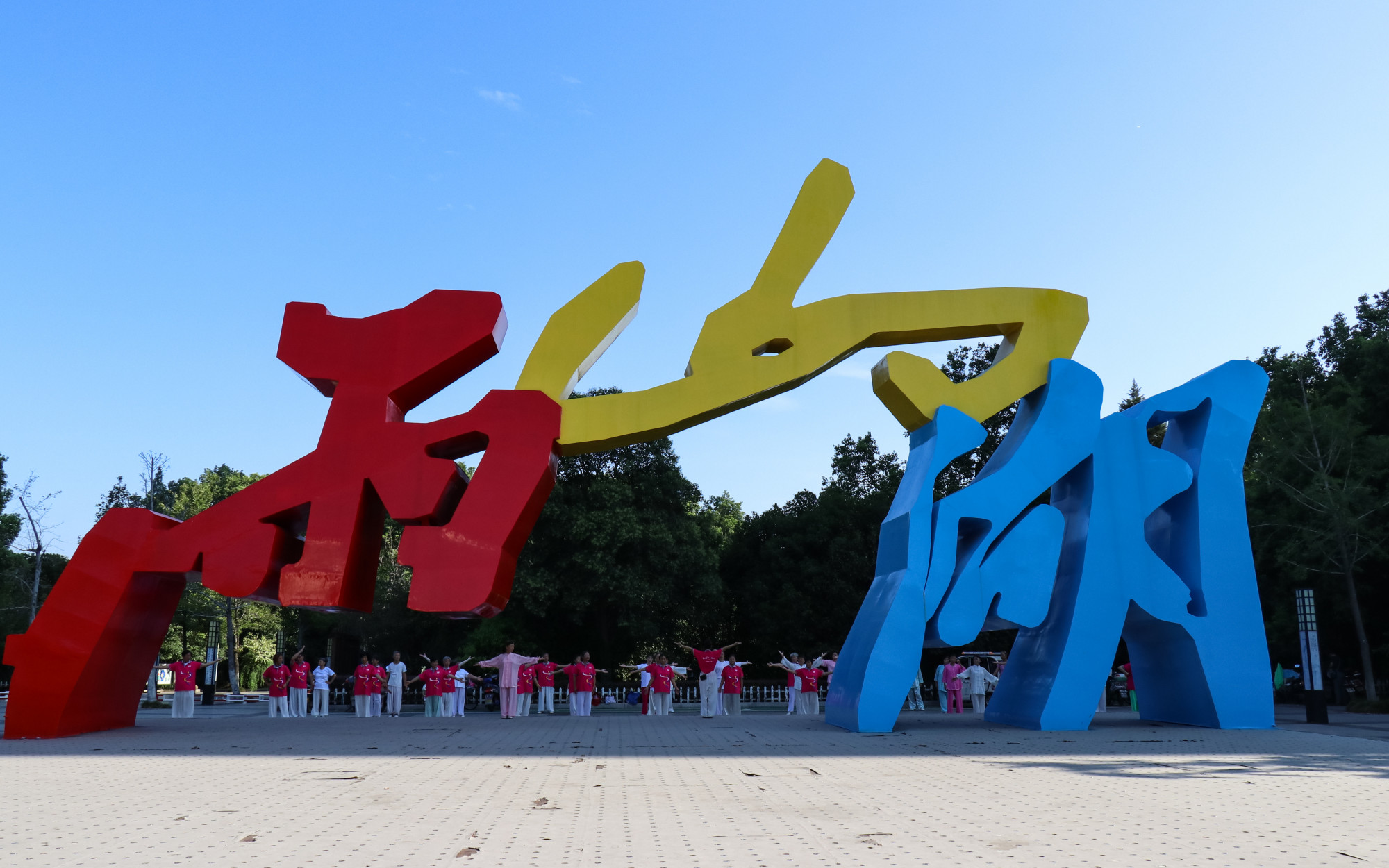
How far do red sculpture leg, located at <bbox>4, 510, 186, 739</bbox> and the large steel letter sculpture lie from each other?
0.03m

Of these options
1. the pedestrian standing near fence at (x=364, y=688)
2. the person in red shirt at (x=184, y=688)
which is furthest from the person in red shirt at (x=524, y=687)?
the person in red shirt at (x=184, y=688)

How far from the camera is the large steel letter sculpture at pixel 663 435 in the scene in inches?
493

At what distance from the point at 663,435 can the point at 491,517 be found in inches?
101

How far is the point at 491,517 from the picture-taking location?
12523mm

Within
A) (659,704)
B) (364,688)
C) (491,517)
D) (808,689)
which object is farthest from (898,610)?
(364,688)

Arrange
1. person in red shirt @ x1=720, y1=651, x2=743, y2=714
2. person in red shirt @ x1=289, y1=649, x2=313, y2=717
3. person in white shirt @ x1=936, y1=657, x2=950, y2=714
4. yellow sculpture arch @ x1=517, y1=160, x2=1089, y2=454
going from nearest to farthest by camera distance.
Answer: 1. yellow sculpture arch @ x1=517, y1=160, x2=1089, y2=454
2. person in red shirt @ x1=720, y1=651, x2=743, y2=714
3. person in red shirt @ x1=289, y1=649, x2=313, y2=717
4. person in white shirt @ x1=936, y1=657, x2=950, y2=714

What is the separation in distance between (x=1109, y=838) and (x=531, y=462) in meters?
8.80

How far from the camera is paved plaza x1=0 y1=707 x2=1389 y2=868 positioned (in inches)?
200

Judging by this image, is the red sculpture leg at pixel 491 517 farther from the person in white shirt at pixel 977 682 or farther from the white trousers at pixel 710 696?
the person in white shirt at pixel 977 682

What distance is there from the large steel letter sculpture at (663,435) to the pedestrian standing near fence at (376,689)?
6.32 metres

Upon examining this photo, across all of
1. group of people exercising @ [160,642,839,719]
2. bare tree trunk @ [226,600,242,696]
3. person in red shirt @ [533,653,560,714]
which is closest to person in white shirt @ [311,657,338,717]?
group of people exercising @ [160,642,839,719]

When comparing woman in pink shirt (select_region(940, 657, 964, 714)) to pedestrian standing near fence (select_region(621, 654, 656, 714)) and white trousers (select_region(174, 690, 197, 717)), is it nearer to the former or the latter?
pedestrian standing near fence (select_region(621, 654, 656, 714))

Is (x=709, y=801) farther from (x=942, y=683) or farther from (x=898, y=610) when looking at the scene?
(x=942, y=683)

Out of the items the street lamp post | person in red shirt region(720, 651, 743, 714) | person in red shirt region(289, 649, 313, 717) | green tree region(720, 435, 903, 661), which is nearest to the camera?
the street lamp post
